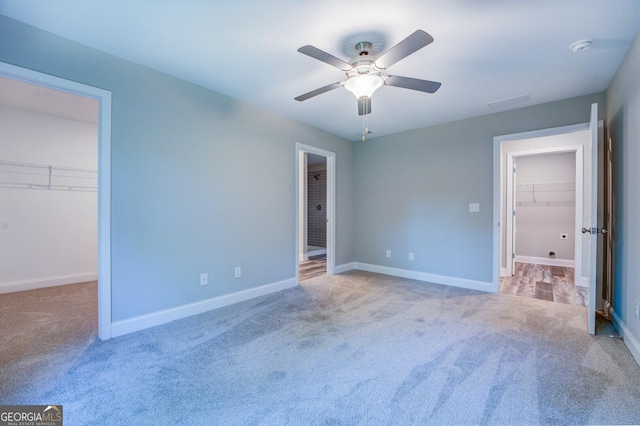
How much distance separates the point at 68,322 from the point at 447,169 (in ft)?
16.1

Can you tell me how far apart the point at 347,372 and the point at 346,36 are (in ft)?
7.95

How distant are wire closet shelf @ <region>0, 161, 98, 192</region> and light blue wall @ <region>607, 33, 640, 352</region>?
6401 millimetres

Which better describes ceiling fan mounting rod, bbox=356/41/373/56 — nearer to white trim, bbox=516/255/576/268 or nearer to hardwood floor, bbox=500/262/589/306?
hardwood floor, bbox=500/262/589/306

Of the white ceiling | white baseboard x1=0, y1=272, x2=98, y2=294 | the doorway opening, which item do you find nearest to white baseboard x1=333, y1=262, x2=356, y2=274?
the doorway opening

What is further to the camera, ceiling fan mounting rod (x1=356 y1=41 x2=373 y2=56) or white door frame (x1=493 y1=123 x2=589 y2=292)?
white door frame (x1=493 y1=123 x2=589 y2=292)

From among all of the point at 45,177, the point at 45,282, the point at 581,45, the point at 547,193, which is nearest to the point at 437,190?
the point at 581,45

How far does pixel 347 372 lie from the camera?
1.93 m

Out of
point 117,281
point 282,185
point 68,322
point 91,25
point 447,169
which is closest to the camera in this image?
point 91,25

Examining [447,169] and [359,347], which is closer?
[359,347]

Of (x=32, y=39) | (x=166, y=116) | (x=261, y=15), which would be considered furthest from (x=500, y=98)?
(x=32, y=39)

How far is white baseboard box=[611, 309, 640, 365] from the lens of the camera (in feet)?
6.84

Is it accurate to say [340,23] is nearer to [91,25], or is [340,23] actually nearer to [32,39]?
[91,25]

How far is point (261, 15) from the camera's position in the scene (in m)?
1.92

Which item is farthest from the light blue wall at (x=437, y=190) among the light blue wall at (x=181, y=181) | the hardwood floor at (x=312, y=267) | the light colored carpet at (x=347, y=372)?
the light blue wall at (x=181, y=181)
